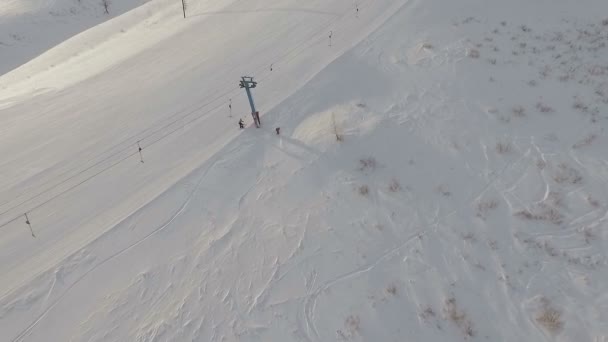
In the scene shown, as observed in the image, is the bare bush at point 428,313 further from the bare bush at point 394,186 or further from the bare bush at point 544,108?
the bare bush at point 544,108

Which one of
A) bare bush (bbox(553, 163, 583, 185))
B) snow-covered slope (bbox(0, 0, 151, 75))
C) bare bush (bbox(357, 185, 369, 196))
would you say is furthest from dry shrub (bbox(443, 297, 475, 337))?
snow-covered slope (bbox(0, 0, 151, 75))

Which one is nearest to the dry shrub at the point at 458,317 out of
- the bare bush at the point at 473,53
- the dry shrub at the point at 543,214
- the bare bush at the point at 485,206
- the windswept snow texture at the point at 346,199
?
the windswept snow texture at the point at 346,199

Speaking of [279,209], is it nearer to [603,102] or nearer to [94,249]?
[94,249]

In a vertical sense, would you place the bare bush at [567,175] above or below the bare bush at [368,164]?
below

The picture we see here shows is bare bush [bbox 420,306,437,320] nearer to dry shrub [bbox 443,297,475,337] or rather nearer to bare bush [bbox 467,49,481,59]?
dry shrub [bbox 443,297,475,337]

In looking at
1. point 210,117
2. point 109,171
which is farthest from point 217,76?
point 109,171

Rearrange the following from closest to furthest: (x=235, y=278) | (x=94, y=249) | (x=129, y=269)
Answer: (x=235, y=278) < (x=129, y=269) < (x=94, y=249)

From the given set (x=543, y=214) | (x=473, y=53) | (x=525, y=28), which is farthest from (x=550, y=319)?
(x=525, y=28)

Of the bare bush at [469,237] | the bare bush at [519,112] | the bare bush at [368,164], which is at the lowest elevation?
the bare bush at [469,237]
